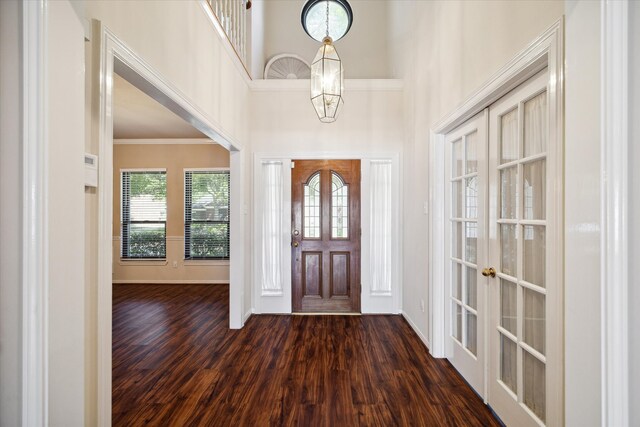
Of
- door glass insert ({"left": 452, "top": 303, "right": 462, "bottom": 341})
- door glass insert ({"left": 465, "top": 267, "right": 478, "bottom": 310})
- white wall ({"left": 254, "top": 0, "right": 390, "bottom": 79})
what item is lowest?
door glass insert ({"left": 452, "top": 303, "right": 462, "bottom": 341})

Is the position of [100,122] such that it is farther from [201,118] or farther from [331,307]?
[331,307]

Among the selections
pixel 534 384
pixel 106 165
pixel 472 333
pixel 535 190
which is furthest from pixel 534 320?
pixel 106 165

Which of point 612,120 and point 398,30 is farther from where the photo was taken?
point 398,30

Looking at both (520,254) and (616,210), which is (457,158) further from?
(616,210)

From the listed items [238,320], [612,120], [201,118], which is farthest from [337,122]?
[612,120]

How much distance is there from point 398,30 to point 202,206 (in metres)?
4.47

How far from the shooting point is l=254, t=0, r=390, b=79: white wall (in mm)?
4941

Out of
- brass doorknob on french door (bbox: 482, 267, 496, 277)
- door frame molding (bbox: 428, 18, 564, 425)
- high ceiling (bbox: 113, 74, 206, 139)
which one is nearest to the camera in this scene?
door frame molding (bbox: 428, 18, 564, 425)

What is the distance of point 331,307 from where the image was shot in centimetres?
407

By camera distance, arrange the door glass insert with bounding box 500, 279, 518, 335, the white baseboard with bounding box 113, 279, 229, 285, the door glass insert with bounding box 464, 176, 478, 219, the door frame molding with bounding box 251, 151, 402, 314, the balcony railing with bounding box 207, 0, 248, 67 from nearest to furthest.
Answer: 1. the door glass insert with bounding box 500, 279, 518, 335
2. the door glass insert with bounding box 464, 176, 478, 219
3. the balcony railing with bounding box 207, 0, 248, 67
4. the door frame molding with bounding box 251, 151, 402, 314
5. the white baseboard with bounding box 113, 279, 229, 285

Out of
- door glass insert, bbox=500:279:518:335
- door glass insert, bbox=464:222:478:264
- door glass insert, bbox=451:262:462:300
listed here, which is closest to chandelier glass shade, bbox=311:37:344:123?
door glass insert, bbox=464:222:478:264

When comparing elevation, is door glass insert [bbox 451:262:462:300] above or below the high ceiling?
below

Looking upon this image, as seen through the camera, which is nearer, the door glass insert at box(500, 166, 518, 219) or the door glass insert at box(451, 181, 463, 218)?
the door glass insert at box(500, 166, 518, 219)

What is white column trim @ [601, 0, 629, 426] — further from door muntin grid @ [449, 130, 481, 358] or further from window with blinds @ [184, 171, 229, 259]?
window with blinds @ [184, 171, 229, 259]
